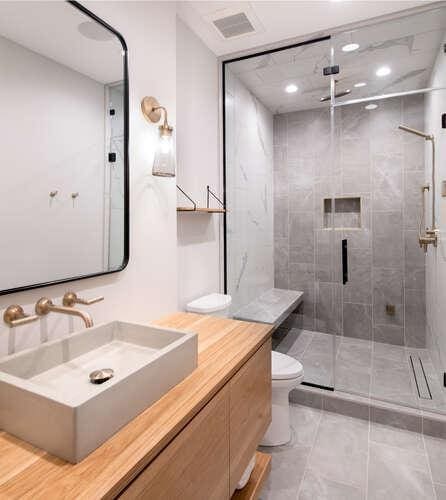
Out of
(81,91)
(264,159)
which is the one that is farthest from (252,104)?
A: (81,91)

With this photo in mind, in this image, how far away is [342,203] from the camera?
10.8 ft

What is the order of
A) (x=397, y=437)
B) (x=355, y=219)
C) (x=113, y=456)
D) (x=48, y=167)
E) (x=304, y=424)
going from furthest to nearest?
(x=355, y=219), (x=304, y=424), (x=397, y=437), (x=48, y=167), (x=113, y=456)

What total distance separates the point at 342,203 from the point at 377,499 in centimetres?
245

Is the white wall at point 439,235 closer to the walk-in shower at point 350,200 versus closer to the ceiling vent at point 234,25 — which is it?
the walk-in shower at point 350,200

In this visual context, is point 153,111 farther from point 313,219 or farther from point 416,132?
point 313,219

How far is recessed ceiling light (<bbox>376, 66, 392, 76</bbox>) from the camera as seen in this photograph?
8.39 ft

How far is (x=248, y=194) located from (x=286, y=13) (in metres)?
1.50

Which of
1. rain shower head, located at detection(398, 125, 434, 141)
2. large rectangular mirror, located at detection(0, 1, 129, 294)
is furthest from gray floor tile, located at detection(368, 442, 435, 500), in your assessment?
rain shower head, located at detection(398, 125, 434, 141)

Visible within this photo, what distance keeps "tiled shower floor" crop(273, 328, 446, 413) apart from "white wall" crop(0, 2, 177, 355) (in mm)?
1584

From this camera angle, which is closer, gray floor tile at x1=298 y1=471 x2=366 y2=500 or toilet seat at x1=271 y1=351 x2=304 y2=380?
gray floor tile at x1=298 y1=471 x2=366 y2=500

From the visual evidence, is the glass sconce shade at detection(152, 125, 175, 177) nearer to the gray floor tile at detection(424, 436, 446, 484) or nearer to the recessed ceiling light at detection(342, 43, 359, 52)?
the recessed ceiling light at detection(342, 43, 359, 52)

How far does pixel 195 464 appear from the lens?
914 mm

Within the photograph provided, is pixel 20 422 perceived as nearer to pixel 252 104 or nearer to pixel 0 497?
pixel 0 497

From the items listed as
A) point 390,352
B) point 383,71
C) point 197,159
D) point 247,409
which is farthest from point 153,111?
point 390,352
